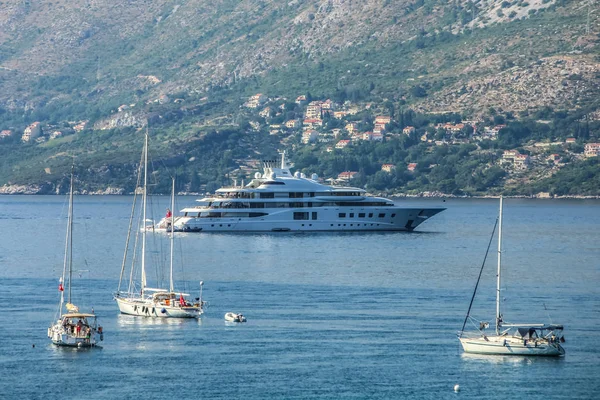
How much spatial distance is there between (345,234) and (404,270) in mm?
38205

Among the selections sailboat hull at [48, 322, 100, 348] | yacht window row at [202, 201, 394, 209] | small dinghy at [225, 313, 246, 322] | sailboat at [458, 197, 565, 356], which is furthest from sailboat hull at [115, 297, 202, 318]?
yacht window row at [202, 201, 394, 209]

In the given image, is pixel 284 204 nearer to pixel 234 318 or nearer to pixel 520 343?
pixel 234 318

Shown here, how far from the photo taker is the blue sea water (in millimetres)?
59875

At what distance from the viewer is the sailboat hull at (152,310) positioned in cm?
7488

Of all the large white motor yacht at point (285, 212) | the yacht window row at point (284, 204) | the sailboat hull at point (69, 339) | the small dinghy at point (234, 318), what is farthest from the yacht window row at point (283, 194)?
the sailboat hull at point (69, 339)

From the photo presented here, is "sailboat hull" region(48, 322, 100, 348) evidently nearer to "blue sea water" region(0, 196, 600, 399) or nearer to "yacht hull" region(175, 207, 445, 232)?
"blue sea water" region(0, 196, 600, 399)

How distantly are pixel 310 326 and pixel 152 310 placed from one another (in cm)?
854

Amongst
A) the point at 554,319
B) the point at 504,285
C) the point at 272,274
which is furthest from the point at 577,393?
the point at 272,274

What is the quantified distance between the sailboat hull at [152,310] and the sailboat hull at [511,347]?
630 inches

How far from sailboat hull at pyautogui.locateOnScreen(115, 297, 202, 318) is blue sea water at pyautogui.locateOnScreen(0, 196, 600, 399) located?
0.78m

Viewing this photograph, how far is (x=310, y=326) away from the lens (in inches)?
2862

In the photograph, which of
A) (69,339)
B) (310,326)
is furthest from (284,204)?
(69,339)

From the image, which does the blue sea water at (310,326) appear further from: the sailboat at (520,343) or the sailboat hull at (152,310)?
the sailboat hull at (152,310)

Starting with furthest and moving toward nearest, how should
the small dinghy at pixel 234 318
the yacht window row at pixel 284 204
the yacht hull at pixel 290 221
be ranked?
1. the yacht window row at pixel 284 204
2. the yacht hull at pixel 290 221
3. the small dinghy at pixel 234 318
